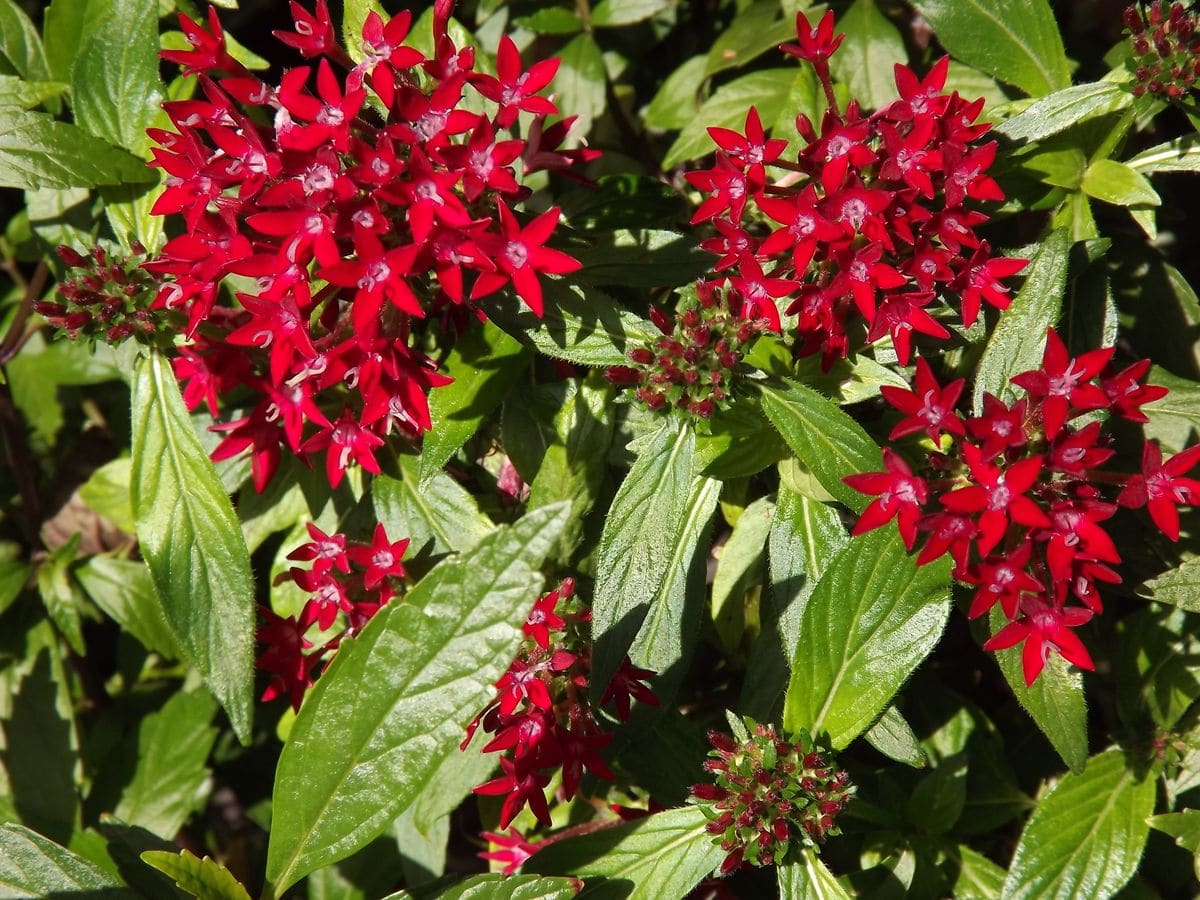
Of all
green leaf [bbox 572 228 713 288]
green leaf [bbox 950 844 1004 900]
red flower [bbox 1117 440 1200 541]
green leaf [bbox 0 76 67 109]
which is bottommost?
green leaf [bbox 950 844 1004 900]

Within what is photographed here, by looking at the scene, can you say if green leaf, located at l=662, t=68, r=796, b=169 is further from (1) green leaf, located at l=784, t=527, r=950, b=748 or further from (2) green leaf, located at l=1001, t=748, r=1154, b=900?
(2) green leaf, located at l=1001, t=748, r=1154, b=900

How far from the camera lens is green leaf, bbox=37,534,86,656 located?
8.50ft

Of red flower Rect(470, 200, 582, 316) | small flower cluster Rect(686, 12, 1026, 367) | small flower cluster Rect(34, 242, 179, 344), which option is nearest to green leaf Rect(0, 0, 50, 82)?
small flower cluster Rect(34, 242, 179, 344)

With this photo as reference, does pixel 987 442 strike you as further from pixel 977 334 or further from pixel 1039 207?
pixel 1039 207

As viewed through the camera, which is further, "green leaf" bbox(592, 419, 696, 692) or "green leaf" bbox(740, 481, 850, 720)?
"green leaf" bbox(740, 481, 850, 720)

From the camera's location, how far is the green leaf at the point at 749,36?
2296 millimetres

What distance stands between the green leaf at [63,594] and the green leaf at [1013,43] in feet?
8.00

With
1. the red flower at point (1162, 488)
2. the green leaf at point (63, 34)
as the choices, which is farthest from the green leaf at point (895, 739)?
the green leaf at point (63, 34)

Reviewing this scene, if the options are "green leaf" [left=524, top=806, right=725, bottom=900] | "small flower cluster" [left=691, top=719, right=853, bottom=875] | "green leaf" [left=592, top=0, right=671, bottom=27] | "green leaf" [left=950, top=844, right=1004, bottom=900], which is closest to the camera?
"small flower cluster" [left=691, top=719, right=853, bottom=875]

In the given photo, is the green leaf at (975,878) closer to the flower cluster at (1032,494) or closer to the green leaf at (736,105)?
the flower cluster at (1032,494)

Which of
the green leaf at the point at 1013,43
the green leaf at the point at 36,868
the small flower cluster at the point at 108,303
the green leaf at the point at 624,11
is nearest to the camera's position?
the green leaf at the point at 36,868

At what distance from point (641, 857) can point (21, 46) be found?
2.30m

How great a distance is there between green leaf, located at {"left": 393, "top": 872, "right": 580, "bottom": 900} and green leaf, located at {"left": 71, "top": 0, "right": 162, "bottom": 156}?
1623 millimetres

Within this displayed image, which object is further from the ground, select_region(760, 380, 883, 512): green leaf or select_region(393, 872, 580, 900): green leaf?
select_region(760, 380, 883, 512): green leaf
